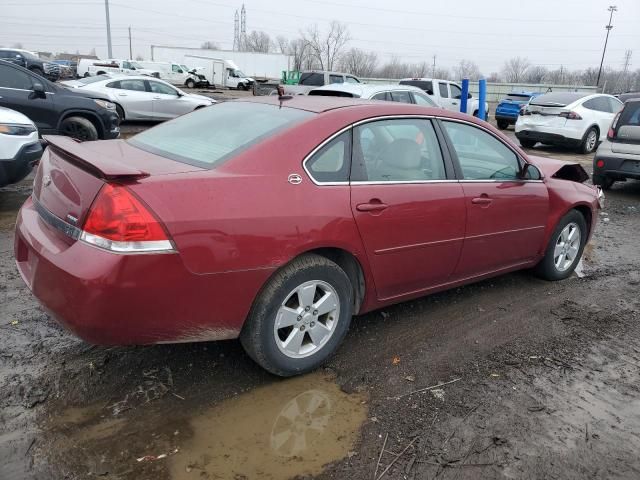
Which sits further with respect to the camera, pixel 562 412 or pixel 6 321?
pixel 6 321

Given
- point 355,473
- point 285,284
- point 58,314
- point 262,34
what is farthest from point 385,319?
point 262,34

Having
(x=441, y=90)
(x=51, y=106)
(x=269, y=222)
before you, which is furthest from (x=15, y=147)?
(x=441, y=90)

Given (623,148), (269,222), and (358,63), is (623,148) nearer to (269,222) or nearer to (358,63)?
(269,222)

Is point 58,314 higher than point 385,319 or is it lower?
higher

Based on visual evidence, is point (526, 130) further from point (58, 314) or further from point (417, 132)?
point (58, 314)

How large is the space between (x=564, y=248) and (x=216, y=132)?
11.0ft

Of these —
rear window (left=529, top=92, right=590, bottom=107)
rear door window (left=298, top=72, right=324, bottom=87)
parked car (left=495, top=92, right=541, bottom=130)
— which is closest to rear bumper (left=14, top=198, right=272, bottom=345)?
rear window (left=529, top=92, right=590, bottom=107)

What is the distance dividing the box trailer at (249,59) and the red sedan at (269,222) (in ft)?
160

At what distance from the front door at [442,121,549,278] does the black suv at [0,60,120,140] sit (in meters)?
7.71

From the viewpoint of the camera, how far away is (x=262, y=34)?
9706cm

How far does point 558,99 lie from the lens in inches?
567

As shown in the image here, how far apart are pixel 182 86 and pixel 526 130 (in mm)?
33148

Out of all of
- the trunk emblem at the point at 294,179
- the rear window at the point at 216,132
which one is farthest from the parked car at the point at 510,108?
the trunk emblem at the point at 294,179

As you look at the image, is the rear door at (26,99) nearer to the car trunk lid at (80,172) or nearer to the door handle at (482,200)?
the car trunk lid at (80,172)
